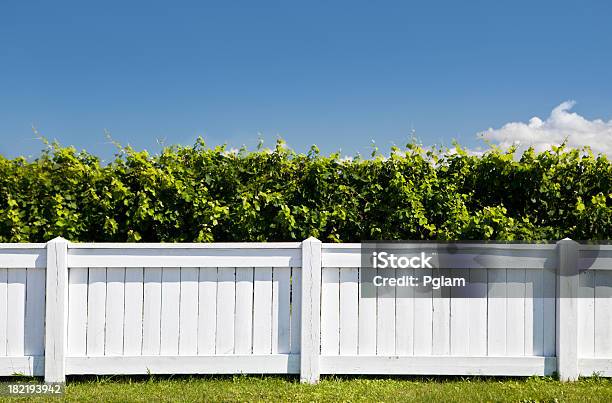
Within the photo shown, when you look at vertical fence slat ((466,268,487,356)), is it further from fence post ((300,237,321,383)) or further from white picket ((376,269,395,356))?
fence post ((300,237,321,383))

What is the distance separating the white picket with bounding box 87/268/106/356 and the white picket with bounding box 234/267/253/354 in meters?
1.34

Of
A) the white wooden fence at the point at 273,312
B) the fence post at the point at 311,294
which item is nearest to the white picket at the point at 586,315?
the white wooden fence at the point at 273,312

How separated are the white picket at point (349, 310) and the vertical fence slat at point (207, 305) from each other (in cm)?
128

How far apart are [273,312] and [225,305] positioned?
49cm

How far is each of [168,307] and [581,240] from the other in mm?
4747

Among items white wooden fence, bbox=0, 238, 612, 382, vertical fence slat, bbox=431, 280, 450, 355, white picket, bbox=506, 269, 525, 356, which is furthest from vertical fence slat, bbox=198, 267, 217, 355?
white picket, bbox=506, 269, 525, 356

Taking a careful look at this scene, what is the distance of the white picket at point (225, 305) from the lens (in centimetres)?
494

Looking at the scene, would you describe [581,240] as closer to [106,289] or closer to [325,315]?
[325,315]

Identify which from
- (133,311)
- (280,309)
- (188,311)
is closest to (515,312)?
(280,309)

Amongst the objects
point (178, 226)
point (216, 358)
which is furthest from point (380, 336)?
point (178, 226)

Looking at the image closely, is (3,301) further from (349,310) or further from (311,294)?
(349,310)

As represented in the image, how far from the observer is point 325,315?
497cm

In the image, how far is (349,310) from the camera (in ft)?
16.4

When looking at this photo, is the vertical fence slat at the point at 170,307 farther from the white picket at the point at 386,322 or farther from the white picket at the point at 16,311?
the white picket at the point at 386,322
